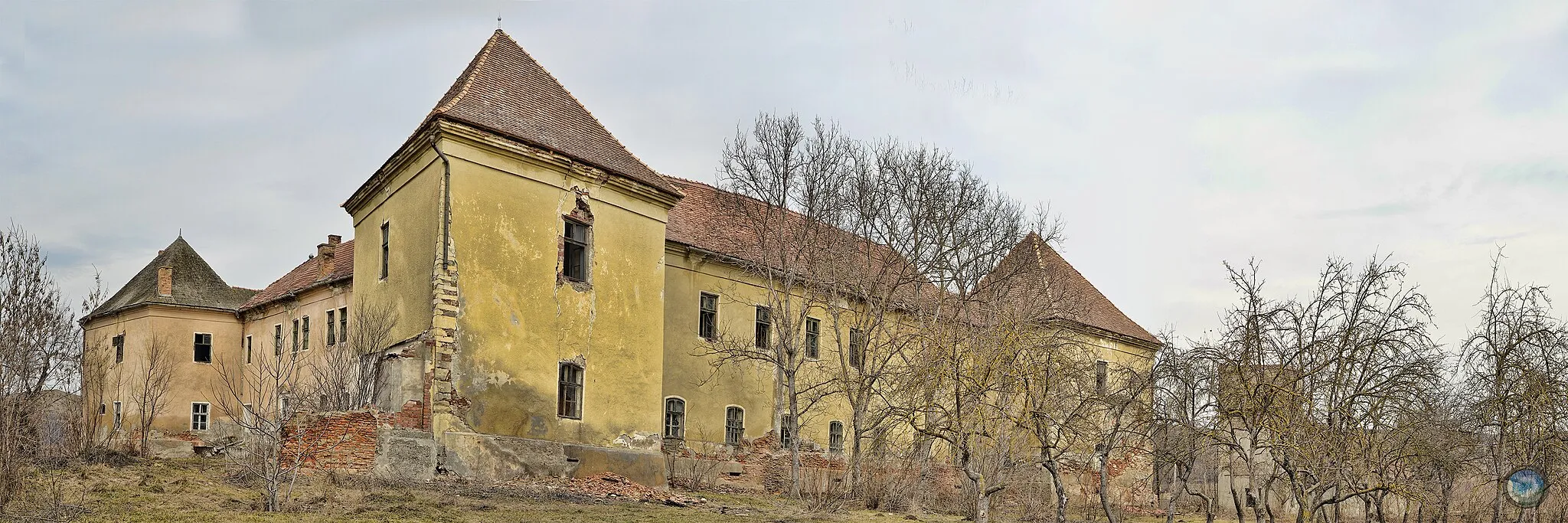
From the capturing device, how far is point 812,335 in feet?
104

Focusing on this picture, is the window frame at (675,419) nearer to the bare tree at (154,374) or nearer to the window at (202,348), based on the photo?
the bare tree at (154,374)

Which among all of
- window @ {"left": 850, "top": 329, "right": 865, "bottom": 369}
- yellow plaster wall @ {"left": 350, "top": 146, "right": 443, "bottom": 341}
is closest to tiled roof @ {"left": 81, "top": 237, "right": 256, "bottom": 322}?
→ yellow plaster wall @ {"left": 350, "top": 146, "right": 443, "bottom": 341}

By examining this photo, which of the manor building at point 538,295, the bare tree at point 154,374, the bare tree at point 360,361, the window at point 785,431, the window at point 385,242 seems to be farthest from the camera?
the bare tree at point 154,374

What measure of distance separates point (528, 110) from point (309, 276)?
14862 millimetres

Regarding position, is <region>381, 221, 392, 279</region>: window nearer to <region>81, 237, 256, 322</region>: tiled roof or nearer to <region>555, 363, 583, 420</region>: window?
<region>555, 363, 583, 420</region>: window

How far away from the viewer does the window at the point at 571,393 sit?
22.5m

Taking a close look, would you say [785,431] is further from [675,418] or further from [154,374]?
[154,374]

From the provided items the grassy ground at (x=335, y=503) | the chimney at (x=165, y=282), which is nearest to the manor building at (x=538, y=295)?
the grassy ground at (x=335, y=503)

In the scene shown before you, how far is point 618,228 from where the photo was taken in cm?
2431

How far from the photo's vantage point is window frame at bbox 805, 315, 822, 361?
1244 inches

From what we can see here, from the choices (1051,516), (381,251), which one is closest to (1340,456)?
(1051,516)

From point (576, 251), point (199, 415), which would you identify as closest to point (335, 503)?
point (576, 251)

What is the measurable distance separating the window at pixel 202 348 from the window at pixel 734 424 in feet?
65.4

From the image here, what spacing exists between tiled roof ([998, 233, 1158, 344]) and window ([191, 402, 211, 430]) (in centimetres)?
2638
